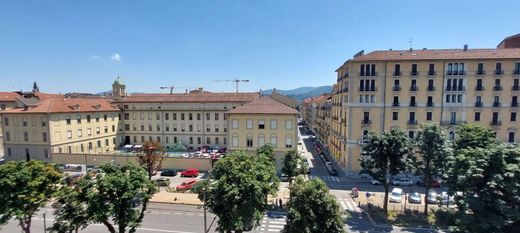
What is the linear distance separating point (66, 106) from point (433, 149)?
69.9 metres

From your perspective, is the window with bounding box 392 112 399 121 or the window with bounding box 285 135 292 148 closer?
the window with bounding box 392 112 399 121

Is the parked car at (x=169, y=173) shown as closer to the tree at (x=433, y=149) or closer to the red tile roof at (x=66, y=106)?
the red tile roof at (x=66, y=106)

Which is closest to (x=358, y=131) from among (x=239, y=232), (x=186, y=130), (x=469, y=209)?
(x=469, y=209)

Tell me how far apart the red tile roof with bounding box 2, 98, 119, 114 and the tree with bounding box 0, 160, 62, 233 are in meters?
44.0

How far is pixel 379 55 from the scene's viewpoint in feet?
157

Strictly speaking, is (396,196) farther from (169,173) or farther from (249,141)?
(169,173)

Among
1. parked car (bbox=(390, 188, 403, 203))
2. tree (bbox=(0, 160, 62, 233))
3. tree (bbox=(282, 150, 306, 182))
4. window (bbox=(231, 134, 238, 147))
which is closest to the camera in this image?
tree (bbox=(0, 160, 62, 233))

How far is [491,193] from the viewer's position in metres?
17.2

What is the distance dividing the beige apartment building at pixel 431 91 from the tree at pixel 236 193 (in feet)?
108

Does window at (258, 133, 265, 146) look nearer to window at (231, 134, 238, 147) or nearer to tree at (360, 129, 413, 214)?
window at (231, 134, 238, 147)

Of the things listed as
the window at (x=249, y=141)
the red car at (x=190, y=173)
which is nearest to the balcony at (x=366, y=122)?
the window at (x=249, y=141)

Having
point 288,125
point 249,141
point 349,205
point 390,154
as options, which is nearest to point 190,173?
point 249,141

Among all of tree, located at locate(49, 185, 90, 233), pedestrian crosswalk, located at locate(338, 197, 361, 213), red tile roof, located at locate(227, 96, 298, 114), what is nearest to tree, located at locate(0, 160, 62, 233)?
tree, located at locate(49, 185, 90, 233)

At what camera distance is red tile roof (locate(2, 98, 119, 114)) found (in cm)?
5600
